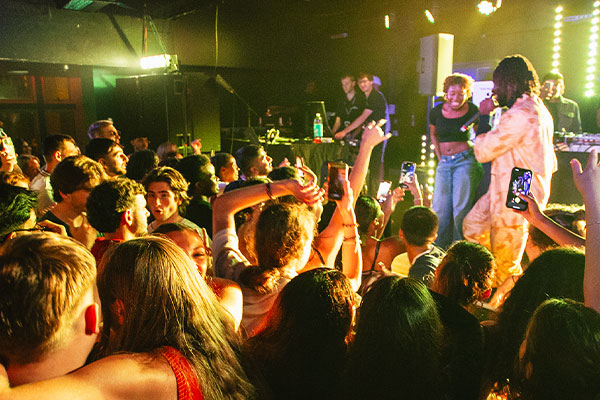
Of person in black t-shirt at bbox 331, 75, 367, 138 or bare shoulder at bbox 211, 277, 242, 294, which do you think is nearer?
bare shoulder at bbox 211, 277, 242, 294

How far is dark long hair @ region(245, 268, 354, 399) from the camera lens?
120cm

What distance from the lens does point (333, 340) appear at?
1.22 meters

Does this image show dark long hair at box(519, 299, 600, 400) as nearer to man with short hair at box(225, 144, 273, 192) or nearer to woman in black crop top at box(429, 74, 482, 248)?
man with short hair at box(225, 144, 273, 192)

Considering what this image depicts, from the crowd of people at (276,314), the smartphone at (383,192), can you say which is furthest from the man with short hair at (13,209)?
the smartphone at (383,192)

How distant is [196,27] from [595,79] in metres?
6.92

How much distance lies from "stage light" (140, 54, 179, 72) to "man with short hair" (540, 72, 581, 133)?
5309 millimetres

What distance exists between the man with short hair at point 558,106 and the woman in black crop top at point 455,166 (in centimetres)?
220

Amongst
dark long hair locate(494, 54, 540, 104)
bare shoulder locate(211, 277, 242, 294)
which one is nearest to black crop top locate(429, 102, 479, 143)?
dark long hair locate(494, 54, 540, 104)

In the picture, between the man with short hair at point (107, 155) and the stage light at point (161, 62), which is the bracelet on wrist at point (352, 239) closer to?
the man with short hair at point (107, 155)

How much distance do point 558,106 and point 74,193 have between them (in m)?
5.84

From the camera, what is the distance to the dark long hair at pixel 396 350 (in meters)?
1.12

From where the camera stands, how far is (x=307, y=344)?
47.2 inches

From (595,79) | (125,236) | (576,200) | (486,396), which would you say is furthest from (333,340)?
(595,79)

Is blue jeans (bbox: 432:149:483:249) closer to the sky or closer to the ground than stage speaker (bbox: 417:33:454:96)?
closer to the ground
